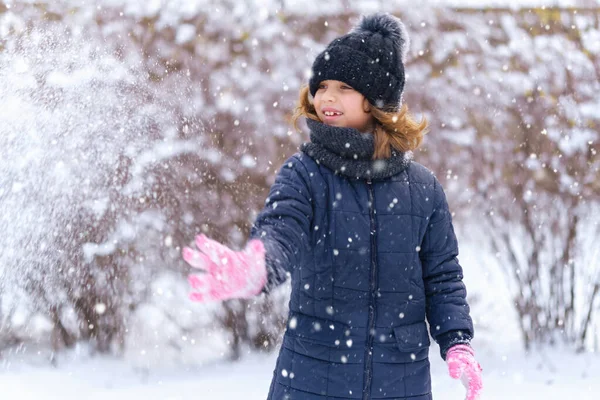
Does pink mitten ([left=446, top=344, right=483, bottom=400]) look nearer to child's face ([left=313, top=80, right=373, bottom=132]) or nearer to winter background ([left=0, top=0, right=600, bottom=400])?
child's face ([left=313, top=80, right=373, bottom=132])

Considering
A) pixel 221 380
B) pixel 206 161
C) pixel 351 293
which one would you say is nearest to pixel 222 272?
pixel 351 293

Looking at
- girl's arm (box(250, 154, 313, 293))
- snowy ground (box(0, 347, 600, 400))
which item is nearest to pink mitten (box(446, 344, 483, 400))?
girl's arm (box(250, 154, 313, 293))

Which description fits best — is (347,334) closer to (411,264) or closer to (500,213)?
(411,264)

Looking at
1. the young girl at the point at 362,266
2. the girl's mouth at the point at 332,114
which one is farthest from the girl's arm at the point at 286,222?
the girl's mouth at the point at 332,114

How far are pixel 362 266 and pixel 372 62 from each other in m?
0.60

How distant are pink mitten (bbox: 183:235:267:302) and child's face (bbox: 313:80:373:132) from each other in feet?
2.27

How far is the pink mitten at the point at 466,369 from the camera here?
183 centimetres

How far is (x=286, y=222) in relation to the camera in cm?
159

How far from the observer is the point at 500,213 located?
4.19 m

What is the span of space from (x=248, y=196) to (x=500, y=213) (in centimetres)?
158

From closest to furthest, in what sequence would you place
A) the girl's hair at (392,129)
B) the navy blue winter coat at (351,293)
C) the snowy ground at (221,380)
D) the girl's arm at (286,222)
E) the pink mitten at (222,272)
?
the pink mitten at (222,272) < the girl's arm at (286,222) < the navy blue winter coat at (351,293) < the girl's hair at (392,129) < the snowy ground at (221,380)

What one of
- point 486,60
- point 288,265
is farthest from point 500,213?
point 288,265

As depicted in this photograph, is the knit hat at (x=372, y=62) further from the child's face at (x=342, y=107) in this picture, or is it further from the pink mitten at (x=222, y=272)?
the pink mitten at (x=222, y=272)

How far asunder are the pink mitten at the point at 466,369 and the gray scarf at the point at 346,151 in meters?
0.53
